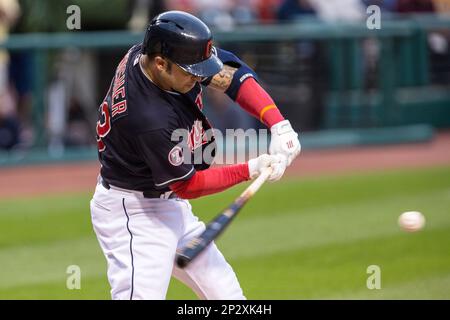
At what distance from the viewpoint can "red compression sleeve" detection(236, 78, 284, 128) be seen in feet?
17.4

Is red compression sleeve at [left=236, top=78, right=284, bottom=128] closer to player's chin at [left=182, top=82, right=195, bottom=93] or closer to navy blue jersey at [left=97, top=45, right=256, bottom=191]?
navy blue jersey at [left=97, top=45, right=256, bottom=191]

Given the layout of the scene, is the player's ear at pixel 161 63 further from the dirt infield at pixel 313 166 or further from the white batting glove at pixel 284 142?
the dirt infield at pixel 313 166

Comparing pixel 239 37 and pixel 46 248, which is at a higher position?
pixel 239 37

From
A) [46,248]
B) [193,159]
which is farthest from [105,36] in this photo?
[193,159]

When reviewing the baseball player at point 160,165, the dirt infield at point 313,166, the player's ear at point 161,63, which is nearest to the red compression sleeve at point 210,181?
the baseball player at point 160,165

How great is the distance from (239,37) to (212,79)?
7200 millimetres

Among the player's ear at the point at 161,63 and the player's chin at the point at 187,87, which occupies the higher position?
the player's ear at the point at 161,63

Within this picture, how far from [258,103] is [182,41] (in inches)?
29.7

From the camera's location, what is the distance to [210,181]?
4879 mm

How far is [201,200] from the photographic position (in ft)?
33.4

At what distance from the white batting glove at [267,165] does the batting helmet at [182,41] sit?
491 millimetres

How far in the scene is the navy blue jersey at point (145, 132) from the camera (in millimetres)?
4746

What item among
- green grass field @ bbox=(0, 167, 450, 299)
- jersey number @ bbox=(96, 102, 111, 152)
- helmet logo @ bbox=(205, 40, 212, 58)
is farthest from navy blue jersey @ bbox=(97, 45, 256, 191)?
green grass field @ bbox=(0, 167, 450, 299)
